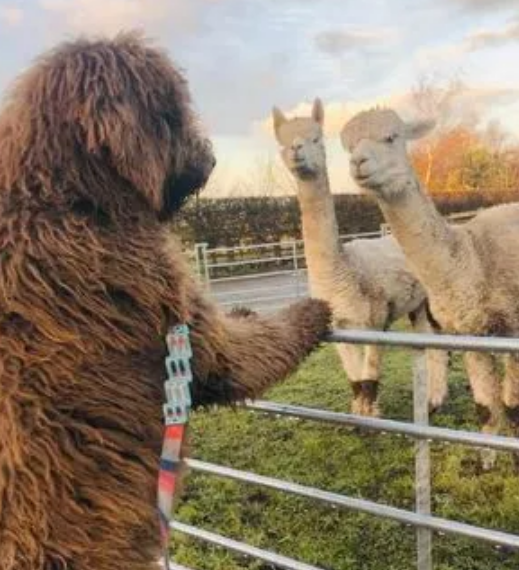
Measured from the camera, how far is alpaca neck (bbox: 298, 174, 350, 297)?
707cm

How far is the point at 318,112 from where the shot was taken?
750 centimetres

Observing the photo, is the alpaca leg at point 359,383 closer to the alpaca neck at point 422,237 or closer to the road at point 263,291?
the alpaca neck at point 422,237

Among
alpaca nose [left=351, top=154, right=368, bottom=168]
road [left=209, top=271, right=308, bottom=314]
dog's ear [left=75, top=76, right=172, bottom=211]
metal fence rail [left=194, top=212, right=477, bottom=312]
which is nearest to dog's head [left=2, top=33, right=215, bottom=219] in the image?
dog's ear [left=75, top=76, right=172, bottom=211]

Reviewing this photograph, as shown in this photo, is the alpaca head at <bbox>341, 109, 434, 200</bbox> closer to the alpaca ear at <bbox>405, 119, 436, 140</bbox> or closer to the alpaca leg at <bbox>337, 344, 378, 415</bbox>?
the alpaca ear at <bbox>405, 119, 436, 140</bbox>

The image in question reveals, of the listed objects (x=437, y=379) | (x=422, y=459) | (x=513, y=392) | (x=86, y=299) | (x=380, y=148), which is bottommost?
(x=437, y=379)

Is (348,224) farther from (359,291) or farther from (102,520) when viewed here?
(102,520)

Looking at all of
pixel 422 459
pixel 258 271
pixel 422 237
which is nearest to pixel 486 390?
pixel 422 237

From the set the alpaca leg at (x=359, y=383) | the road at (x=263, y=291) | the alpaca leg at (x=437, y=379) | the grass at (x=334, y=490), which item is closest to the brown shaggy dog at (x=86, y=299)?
the grass at (x=334, y=490)

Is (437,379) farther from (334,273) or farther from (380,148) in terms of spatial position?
(380,148)

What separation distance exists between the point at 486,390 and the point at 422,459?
9.91 feet

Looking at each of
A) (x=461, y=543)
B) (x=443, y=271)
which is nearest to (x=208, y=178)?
(x=461, y=543)

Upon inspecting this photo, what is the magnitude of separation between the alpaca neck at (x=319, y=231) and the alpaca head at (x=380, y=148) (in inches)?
36.5

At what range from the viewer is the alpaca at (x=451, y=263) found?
572 centimetres

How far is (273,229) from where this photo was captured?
20625mm
